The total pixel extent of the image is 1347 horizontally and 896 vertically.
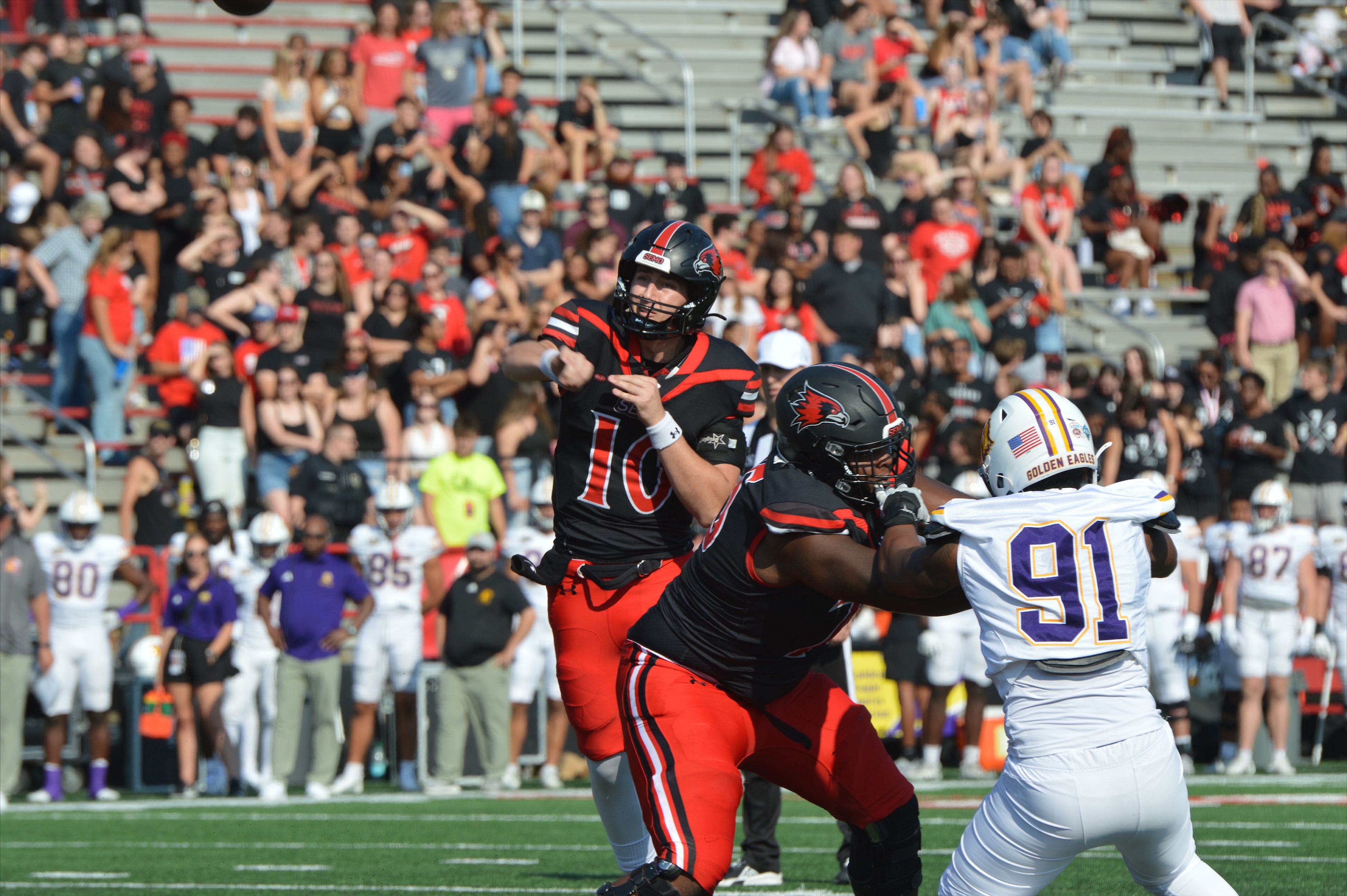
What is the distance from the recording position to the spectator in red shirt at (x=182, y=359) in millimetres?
14172

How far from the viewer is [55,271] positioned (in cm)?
1494

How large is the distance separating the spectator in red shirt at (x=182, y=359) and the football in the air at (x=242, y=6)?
8.67 meters

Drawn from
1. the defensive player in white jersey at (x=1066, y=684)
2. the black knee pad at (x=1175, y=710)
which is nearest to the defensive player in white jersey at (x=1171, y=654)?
the black knee pad at (x=1175, y=710)

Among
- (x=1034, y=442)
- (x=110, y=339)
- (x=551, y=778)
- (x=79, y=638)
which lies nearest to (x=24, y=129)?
(x=110, y=339)

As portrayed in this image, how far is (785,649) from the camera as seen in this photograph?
4.81 m

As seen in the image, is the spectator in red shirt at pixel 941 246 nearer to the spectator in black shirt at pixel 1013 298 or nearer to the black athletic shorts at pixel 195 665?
the spectator in black shirt at pixel 1013 298

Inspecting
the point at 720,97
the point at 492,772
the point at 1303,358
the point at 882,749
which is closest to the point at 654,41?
the point at 720,97

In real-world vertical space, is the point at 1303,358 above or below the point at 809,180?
below

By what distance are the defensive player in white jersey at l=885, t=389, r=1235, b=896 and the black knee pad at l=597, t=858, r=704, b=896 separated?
66cm

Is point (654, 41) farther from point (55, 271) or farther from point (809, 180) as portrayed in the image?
point (55, 271)

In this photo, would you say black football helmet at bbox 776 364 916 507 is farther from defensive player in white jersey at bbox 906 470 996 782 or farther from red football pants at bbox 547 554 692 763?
defensive player in white jersey at bbox 906 470 996 782

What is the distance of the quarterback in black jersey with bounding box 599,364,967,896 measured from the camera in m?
4.50

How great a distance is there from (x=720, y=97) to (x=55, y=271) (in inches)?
318

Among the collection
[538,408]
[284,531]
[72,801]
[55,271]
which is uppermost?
[55,271]
